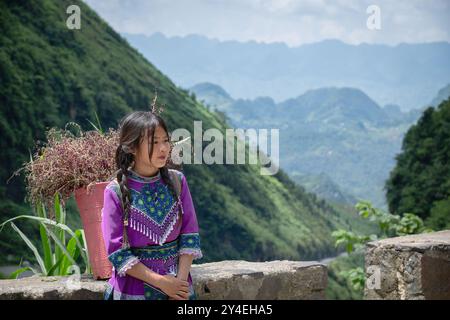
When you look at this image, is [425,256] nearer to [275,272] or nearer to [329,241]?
[275,272]

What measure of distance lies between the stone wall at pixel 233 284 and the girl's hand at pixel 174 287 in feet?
1.67

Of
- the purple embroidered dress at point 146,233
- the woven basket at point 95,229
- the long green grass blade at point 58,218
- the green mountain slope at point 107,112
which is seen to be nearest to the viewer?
the purple embroidered dress at point 146,233

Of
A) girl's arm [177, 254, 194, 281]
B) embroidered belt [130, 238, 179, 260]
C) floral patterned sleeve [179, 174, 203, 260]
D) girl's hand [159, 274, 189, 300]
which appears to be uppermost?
floral patterned sleeve [179, 174, 203, 260]

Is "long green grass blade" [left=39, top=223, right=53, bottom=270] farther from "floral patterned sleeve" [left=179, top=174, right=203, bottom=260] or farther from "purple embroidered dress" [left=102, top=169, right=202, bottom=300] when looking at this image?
"floral patterned sleeve" [left=179, top=174, right=203, bottom=260]

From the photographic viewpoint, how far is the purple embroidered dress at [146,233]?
9.65ft

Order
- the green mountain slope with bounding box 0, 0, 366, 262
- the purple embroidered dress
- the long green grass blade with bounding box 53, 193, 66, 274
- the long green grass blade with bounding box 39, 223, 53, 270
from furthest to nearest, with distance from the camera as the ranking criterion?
the green mountain slope with bounding box 0, 0, 366, 262 < the long green grass blade with bounding box 39, 223, 53, 270 < the long green grass blade with bounding box 53, 193, 66, 274 < the purple embroidered dress

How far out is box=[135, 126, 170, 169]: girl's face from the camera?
2.96m

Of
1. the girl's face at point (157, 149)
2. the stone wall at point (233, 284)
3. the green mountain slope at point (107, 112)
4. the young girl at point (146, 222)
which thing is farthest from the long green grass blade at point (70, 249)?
the green mountain slope at point (107, 112)

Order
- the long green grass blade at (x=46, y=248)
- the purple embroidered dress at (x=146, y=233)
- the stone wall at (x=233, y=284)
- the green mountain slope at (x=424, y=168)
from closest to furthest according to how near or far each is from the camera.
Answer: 1. the purple embroidered dress at (x=146, y=233)
2. the stone wall at (x=233, y=284)
3. the long green grass blade at (x=46, y=248)
4. the green mountain slope at (x=424, y=168)

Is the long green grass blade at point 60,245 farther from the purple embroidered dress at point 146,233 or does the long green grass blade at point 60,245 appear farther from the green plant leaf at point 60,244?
the purple embroidered dress at point 146,233

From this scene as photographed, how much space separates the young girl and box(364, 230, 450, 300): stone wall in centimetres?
134

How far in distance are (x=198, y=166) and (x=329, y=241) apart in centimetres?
2775

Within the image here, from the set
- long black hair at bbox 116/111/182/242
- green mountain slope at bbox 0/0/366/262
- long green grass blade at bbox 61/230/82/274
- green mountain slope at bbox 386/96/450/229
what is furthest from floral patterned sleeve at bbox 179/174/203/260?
green mountain slope at bbox 0/0/366/262

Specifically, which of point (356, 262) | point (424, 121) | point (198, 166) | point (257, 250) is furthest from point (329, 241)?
point (424, 121)
